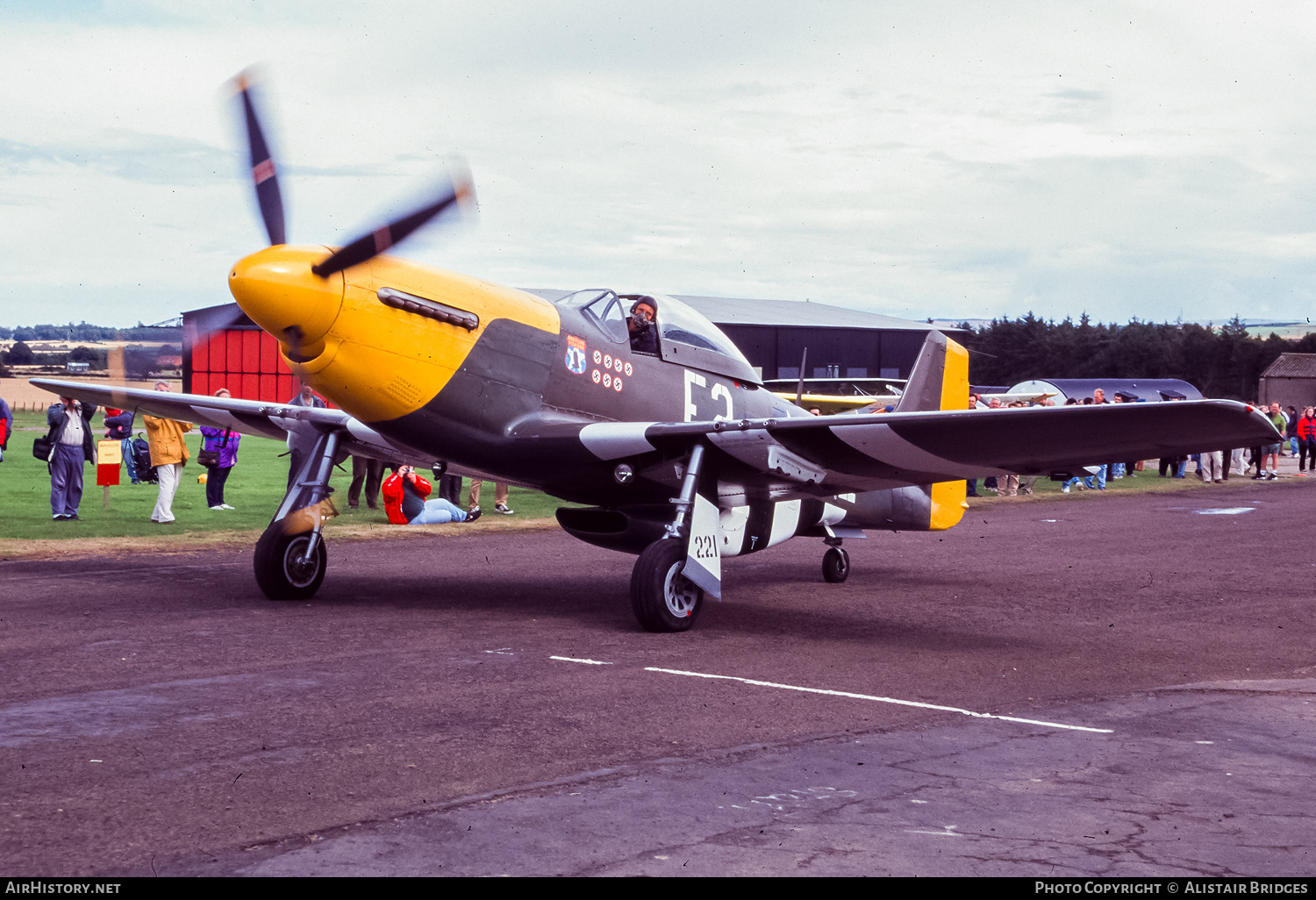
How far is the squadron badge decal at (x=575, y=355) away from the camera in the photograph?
1014 centimetres

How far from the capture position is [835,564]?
13234 millimetres

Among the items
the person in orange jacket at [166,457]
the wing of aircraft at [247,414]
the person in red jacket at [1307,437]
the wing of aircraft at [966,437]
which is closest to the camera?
the wing of aircraft at [966,437]

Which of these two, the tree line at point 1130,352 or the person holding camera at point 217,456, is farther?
the tree line at point 1130,352

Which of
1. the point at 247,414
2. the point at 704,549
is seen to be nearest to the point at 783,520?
the point at 704,549

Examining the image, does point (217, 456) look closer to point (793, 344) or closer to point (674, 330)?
point (674, 330)

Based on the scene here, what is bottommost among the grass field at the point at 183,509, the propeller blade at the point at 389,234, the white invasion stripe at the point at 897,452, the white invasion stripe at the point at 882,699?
the grass field at the point at 183,509

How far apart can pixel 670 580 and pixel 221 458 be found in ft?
39.3

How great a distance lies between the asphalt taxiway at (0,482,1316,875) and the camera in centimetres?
437

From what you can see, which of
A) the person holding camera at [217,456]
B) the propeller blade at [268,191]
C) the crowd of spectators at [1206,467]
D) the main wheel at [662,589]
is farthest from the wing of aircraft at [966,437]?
the crowd of spectators at [1206,467]

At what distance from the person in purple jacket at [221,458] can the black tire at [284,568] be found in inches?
323

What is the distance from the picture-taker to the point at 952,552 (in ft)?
53.0

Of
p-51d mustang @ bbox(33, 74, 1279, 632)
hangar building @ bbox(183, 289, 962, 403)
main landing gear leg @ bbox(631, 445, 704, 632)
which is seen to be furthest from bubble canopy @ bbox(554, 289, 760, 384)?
hangar building @ bbox(183, 289, 962, 403)

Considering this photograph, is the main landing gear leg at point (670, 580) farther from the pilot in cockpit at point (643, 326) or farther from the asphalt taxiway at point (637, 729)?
the pilot in cockpit at point (643, 326)

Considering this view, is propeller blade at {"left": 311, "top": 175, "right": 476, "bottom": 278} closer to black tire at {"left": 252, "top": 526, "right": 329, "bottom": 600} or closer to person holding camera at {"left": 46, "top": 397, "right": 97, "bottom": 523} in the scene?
black tire at {"left": 252, "top": 526, "right": 329, "bottom": 600}
